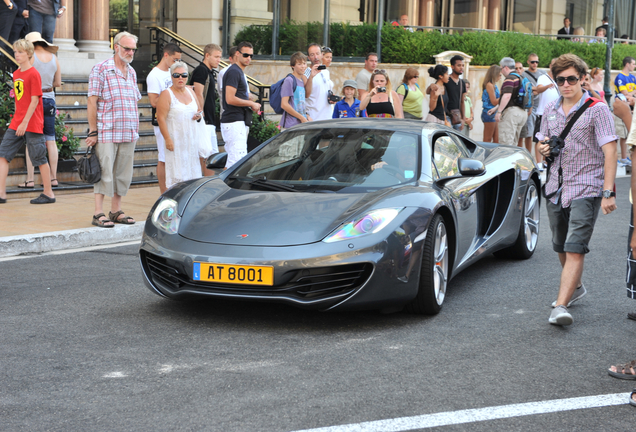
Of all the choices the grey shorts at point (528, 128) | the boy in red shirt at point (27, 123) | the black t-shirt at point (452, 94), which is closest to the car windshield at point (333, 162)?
the boy in red shirt at point (27, 123)

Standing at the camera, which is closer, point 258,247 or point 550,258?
point 258,247

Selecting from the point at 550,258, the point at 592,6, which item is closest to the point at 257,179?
the point at 550,258

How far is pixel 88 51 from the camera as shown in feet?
48.5

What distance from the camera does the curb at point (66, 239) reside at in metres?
7.39

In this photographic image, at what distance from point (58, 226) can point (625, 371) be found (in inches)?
226

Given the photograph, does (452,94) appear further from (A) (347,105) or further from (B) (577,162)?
(B) (577,162)

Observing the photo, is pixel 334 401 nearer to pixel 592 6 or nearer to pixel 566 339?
pixel 566 339

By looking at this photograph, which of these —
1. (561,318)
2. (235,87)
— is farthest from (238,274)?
(235,87)

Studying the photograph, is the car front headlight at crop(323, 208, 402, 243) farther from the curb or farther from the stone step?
the stone step

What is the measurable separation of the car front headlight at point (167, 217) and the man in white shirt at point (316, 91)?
5.64 meters

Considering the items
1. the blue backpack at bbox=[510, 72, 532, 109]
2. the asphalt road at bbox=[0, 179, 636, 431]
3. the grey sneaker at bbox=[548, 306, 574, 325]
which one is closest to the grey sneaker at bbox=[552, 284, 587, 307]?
the asphalt road at bbox=[0, 179, 636, 431]

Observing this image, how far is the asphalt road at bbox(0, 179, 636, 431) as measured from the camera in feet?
12.2

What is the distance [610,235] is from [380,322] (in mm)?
4592

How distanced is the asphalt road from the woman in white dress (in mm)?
2446
